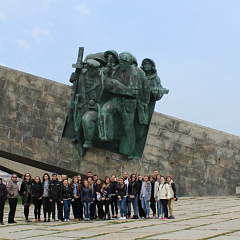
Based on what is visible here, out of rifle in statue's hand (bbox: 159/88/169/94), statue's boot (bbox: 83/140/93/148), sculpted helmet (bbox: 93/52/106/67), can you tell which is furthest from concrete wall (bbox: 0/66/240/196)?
sculpted helmet (bbox: 93/52/106/67)

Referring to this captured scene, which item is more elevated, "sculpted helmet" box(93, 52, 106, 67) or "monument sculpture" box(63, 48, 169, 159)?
"sculpted helmet" box(93, 52, 106, 67)

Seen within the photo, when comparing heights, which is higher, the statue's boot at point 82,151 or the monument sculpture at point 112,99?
the monument sculpture at point 112,99

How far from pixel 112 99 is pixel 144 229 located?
25.5ft

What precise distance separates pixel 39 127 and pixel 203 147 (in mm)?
5489

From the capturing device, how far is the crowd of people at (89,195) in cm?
1038

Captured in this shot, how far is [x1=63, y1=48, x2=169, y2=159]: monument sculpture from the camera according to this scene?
1559cm

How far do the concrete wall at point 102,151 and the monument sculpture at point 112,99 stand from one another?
1.69 ft

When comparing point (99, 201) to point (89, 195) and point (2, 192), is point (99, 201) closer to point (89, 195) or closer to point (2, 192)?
point (89, 195)

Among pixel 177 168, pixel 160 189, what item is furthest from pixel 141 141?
pixel 160 189

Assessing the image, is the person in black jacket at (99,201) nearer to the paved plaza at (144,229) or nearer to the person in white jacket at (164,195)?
the paved plaza at (144,229)

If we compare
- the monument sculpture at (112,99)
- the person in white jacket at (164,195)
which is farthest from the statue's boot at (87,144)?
the person in white jacket at (164,195)

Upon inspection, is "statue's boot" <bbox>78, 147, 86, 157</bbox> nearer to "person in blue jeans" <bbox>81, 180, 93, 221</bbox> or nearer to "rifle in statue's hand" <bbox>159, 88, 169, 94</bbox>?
"rifle in statue's hand" <bbox>159, 88, 169, 94</bbox>

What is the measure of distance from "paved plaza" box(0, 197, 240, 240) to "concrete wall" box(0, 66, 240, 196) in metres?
5.29

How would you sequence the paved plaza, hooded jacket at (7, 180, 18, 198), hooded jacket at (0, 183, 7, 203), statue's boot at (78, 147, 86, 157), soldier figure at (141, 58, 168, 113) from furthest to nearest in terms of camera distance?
statue's boot at (78, 147, 86, 157)
soldier figure at (141, 58, 168, 113)
hooded jacket at (7, 180, 18, 198)
hooded jacket at (0, 183, 7, 203)
the paved plaza
